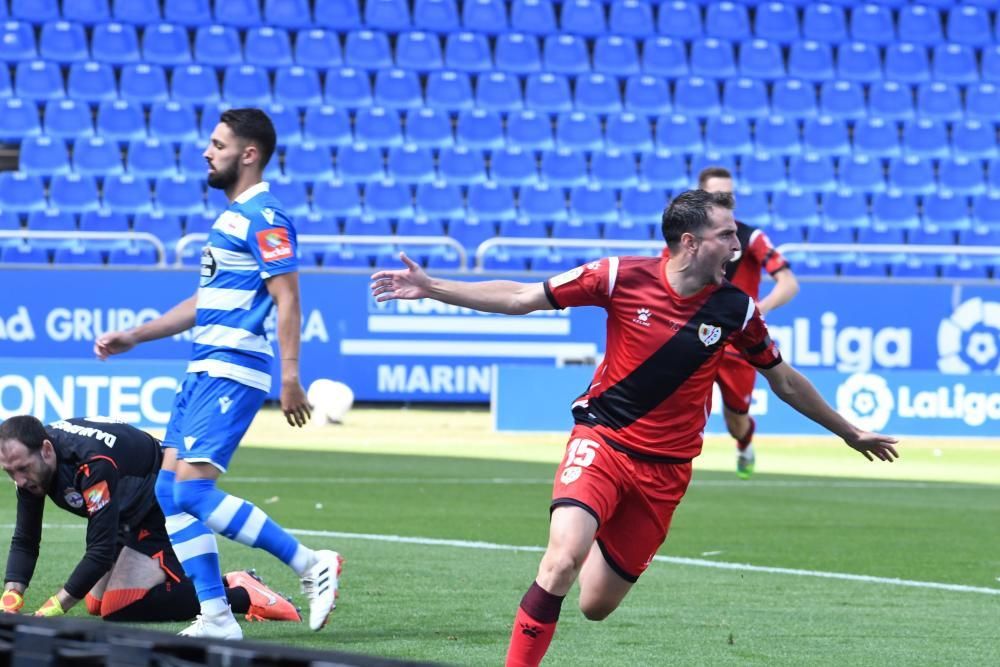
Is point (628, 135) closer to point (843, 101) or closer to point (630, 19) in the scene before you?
point (630, 19)

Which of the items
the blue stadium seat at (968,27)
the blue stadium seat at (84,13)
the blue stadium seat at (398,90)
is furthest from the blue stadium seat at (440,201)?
the blue stadium seat at (968,27)

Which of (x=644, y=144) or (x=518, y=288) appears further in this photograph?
(x=644, y=144)

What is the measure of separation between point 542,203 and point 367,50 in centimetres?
371

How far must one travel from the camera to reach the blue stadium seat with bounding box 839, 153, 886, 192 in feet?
79.8

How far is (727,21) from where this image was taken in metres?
26.0

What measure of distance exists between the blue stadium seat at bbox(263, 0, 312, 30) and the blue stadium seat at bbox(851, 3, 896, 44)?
8.65 metres

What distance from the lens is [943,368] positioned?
813 inches

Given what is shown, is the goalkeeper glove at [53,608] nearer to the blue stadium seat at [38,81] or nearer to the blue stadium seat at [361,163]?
the blue stadium seat at [361,163]

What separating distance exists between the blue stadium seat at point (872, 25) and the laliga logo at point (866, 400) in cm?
885

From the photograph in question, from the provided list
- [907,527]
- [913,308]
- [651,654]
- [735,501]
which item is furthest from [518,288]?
[913,308]

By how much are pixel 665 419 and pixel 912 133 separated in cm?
2009

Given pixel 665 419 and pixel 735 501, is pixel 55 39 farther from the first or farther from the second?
pixel 665 419

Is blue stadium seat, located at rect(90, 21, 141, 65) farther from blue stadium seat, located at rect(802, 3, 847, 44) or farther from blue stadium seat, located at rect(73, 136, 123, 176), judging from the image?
blue stadium seat, located at rect(802, 3, 847, 44)

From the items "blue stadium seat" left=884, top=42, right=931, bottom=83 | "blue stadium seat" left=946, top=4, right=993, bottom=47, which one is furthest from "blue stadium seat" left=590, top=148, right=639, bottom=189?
"blue stadium seat" left=946, top=4, right=993, bottom=47
